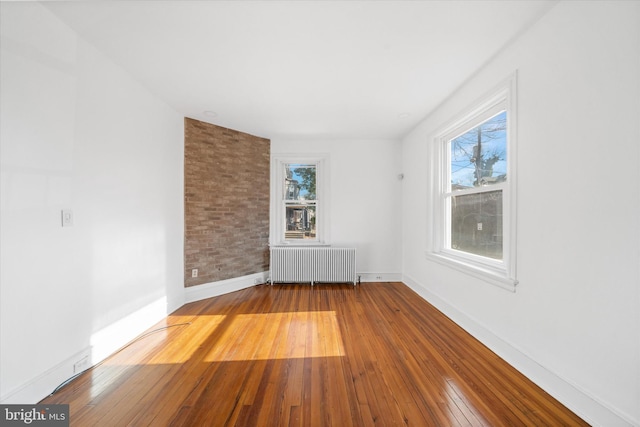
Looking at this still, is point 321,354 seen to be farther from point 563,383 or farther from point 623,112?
point 623,112

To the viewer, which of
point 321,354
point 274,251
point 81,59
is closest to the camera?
point 81,59

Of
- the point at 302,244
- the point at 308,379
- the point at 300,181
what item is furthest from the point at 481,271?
the point at 300,181

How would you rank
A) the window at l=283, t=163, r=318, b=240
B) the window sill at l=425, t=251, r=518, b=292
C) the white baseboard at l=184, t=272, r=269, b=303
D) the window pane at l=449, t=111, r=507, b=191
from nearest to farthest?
the window sill at l=425, t=251, r=518, b=292
the window pane at l=449, t=111, r=507, b=191
the white baseboard at l=184, t=272, r=269, b=303
the window at l=283, t=163, r=318, b=240

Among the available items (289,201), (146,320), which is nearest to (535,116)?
(289,201)

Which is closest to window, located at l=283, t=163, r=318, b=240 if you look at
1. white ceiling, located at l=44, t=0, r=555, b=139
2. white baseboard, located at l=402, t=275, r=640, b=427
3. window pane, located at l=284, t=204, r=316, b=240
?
window pane, located at l=284, t=204, r=316, b=240

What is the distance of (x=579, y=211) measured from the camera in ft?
4.77

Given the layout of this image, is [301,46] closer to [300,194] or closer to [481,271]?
[481,271]

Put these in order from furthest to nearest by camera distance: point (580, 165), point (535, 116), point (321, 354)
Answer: point (321, 354)
point (535, 116)
point (580, 165)

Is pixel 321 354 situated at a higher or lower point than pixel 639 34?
lower

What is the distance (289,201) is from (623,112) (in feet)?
12.8

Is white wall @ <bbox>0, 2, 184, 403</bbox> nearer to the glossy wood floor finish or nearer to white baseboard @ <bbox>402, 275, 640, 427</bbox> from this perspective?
the glossy wood floor finish

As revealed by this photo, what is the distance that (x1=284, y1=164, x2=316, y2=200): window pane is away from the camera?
14.9 ft

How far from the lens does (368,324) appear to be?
2.67m

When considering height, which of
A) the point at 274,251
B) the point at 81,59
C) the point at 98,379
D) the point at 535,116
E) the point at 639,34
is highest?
the point at 81,59
